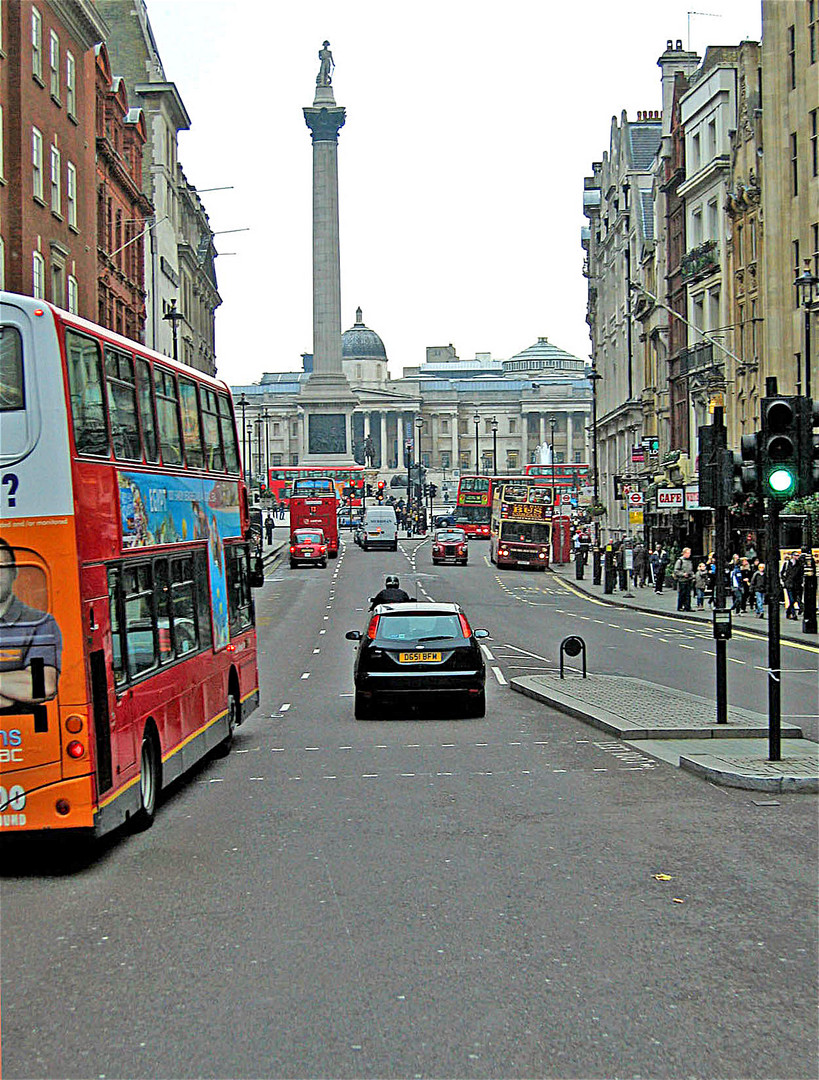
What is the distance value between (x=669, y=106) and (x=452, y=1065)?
7240 centimetres

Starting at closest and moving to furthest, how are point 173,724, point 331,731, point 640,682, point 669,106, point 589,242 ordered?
point 173,724 < point 331,731 < point 640,682 < point 669,106 < point 589,242

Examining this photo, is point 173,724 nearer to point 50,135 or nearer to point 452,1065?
point 452,1065

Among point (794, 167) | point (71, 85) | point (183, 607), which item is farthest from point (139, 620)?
point (794, 167)

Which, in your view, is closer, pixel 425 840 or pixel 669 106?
pixel 425 840

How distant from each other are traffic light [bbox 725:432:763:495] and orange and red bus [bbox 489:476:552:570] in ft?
189

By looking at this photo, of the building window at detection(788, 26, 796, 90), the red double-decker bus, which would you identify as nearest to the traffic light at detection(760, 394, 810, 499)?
the building window at detection(788, 26, 796, 90)

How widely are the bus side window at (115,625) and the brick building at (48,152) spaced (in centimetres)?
2283

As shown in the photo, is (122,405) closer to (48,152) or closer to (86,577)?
(86,577)

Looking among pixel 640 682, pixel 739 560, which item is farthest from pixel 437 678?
pixel 739 560

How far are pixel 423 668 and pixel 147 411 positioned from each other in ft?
25.7

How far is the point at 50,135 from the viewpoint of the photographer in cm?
3628

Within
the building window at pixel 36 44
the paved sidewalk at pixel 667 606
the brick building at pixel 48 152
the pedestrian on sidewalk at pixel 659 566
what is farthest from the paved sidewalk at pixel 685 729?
the pedestrian on sidewalk at pixel 659 566

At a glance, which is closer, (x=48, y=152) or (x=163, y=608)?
(x=163, y=608)

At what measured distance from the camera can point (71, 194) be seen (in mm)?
38969
